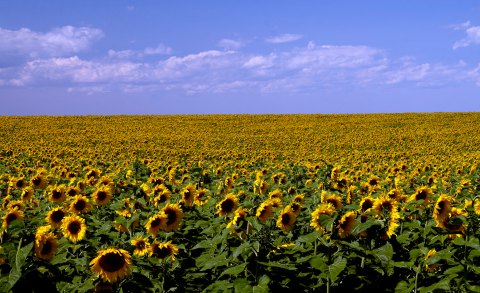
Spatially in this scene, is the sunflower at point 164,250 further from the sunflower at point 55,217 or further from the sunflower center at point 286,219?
the sunflower at point 55,217

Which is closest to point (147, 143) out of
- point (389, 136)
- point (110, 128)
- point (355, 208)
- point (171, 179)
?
point (110, 128)

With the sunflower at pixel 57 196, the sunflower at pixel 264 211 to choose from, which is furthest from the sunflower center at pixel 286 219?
the sunflower at pixel 57 196

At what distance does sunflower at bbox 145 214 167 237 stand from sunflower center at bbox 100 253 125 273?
1.40 m

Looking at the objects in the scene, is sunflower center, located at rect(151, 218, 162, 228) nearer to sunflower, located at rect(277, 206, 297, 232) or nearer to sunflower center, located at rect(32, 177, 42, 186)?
sunflower, located at rect(277, 206, 297, 232)

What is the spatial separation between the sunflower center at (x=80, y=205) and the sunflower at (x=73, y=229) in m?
1.32

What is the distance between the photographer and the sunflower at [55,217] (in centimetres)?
547

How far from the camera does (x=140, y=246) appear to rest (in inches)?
191

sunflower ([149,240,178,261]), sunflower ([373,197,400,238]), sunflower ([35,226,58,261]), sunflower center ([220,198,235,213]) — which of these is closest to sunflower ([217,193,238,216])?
sunflower center ([220,198,235,213])

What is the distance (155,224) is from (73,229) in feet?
2.73

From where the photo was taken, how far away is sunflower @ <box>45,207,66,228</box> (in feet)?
17.9

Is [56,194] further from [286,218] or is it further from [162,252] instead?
[286,218]

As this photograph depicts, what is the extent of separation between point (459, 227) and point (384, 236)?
29.5 inches

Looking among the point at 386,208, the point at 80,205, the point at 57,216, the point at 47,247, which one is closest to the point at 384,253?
the point at 386,208

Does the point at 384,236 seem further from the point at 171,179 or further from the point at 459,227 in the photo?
the point at 171,179
